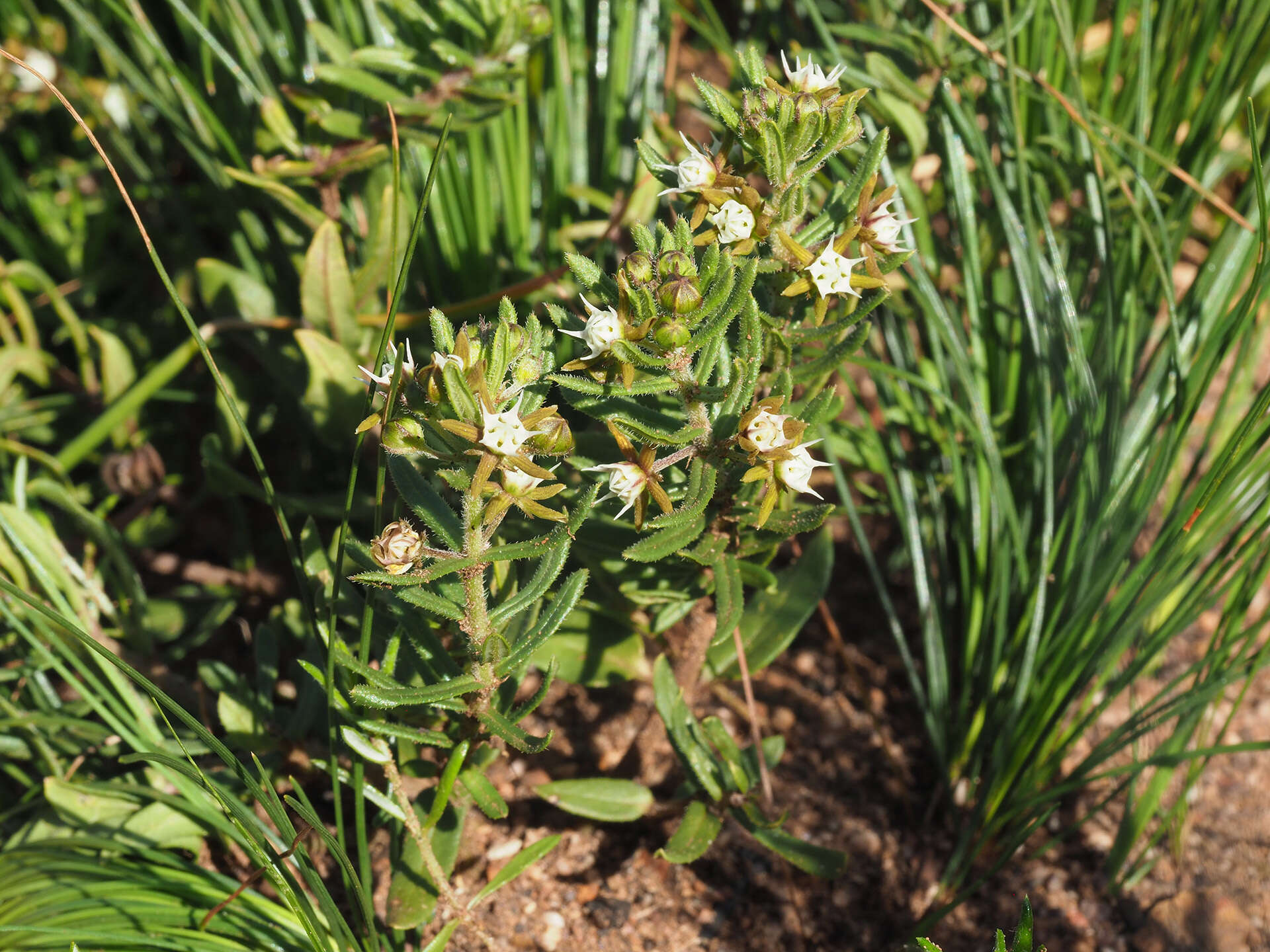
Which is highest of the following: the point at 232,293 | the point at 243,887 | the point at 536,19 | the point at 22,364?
the point at 536,19

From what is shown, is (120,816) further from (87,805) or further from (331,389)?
(331,389)

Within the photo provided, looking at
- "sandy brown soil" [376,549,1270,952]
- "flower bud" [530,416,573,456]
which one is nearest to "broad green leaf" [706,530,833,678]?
"sandy brown soil" [376,549,1270,952]

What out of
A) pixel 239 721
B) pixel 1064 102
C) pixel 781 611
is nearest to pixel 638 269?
pixel 781 611

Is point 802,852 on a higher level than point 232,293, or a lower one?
lower

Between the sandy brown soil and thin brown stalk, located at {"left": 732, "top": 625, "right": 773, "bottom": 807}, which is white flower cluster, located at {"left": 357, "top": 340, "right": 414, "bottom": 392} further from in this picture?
the sandy brown soil

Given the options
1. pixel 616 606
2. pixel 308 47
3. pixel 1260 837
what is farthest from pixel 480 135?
pixel 1260 837
